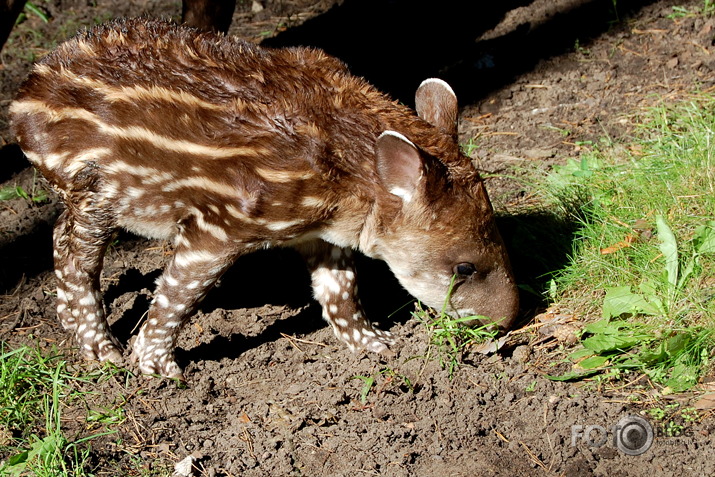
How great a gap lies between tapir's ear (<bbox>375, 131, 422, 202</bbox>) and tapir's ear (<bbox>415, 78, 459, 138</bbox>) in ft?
1.59

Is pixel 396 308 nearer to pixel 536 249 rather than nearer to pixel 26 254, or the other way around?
pixel 536 249

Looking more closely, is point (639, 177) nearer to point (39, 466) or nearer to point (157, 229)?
point (157, 229)

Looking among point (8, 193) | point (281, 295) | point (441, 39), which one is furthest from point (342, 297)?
point (441, 39)

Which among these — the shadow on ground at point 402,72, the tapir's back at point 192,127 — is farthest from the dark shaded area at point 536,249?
the tapir's back at point 192,127

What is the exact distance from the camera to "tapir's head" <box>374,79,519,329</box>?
14.0 feet

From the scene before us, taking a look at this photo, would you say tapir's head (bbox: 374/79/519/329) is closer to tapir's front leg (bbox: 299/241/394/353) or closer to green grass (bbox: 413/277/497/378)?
green grass (bbox: 413/277/497/378)

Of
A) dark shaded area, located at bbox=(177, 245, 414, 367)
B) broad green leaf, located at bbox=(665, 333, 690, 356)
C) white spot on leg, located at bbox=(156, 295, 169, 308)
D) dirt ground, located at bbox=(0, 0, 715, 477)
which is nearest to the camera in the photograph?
dirt ground, located at bbox=(0, 0, 715, 477)

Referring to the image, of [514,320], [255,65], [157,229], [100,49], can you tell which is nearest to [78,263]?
[157,229]

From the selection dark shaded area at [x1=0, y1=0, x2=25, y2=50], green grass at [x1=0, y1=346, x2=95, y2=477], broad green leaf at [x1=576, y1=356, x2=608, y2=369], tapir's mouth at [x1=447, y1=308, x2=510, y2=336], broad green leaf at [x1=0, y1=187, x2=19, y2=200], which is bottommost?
broad green leaf at [x1=576, y1=356, x2=608, y2=369]

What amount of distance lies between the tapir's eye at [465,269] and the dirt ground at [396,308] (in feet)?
1.51

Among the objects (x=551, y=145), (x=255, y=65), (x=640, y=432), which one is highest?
(x=255, y=65)

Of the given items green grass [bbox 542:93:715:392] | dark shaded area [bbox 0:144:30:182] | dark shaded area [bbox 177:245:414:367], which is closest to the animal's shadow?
dark shaded area [bbox 177:245:414:367]

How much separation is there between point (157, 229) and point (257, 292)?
1112 mm

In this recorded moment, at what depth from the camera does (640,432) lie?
411 cm
